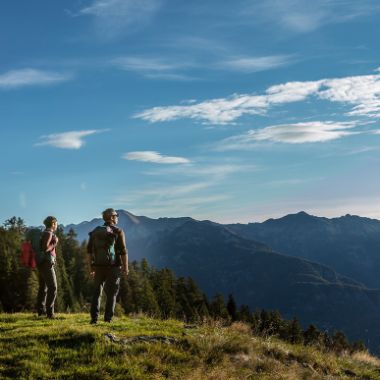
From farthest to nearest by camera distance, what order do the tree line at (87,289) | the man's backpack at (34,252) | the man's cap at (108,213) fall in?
the tree line at (87,289) < the man's backpack at (34,252) < the man's cap at (108,213)

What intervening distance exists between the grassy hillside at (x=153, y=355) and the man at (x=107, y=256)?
1.11 m

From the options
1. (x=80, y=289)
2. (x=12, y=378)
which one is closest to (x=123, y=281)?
(x=80, y=289)

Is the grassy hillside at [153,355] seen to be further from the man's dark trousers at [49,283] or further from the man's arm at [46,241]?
the man's arm at [46,241]

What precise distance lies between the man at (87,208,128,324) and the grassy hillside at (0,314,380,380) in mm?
1113

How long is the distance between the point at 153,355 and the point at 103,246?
400 cm

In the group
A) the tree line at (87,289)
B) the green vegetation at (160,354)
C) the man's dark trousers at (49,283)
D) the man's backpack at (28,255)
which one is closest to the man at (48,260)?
the man's dark trousers at (49,283)

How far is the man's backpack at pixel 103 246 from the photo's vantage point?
14680 millimetres

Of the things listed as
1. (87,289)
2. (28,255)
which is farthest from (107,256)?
(87,289)

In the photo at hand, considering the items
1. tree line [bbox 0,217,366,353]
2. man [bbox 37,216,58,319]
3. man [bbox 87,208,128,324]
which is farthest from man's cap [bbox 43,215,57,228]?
tree line [bbox 0,217,366,353]

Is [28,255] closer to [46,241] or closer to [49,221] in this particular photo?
[46,241]

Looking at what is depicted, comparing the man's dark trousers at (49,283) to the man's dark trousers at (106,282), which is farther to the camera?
the man's dark trousers at (49,283)

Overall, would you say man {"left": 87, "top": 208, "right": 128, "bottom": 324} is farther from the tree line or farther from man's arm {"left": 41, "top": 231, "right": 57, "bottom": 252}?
the tree line

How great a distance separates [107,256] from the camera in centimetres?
1467

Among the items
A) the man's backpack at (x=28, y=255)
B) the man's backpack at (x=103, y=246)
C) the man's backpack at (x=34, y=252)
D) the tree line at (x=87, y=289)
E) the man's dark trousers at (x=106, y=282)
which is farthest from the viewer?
the tree line at (x=87, y=289)
